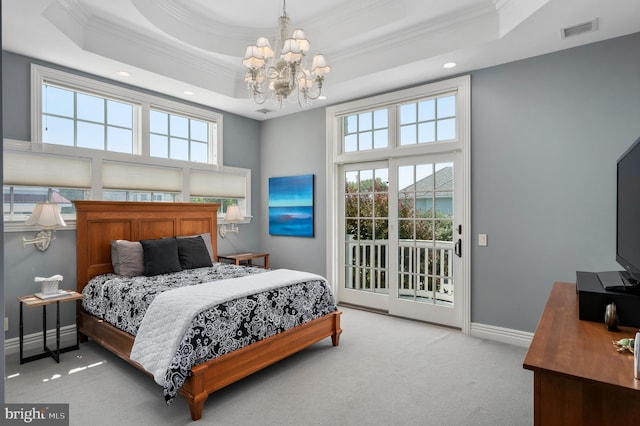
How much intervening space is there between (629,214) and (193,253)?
12.2 ft

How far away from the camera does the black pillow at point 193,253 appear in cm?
394

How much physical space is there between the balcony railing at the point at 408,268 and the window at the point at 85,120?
307 centimetres

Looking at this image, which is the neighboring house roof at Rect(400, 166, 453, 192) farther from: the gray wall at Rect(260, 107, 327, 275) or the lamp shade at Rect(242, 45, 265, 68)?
the lamp shade at Rect(242, 45, 265, 68)

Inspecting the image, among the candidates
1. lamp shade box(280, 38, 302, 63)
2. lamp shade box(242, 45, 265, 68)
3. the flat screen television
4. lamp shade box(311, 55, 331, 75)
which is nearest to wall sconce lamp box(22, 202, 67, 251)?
lamp shade box(242, 45, 265, 68)

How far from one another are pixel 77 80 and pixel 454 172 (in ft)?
13.3

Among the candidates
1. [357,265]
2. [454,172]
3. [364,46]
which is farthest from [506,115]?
[357,265]

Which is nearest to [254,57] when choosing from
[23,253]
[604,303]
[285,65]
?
[285,65]

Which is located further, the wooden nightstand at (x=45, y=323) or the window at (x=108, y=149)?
the window at (x=108, y=149)

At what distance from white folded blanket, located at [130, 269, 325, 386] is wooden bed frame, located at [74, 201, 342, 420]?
21cm

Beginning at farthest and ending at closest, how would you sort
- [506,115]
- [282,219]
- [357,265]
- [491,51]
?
[282,219], [357,265], [506,115], [491,51]

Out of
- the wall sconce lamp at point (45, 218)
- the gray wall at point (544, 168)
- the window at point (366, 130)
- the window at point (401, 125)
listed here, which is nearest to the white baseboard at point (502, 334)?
the gray wall at point (544, 168)

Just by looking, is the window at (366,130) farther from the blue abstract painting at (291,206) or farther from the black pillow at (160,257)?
the black pillow at (160,257)

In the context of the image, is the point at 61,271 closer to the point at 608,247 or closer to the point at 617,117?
the point at 608,247

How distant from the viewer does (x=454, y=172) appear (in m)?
3.96
